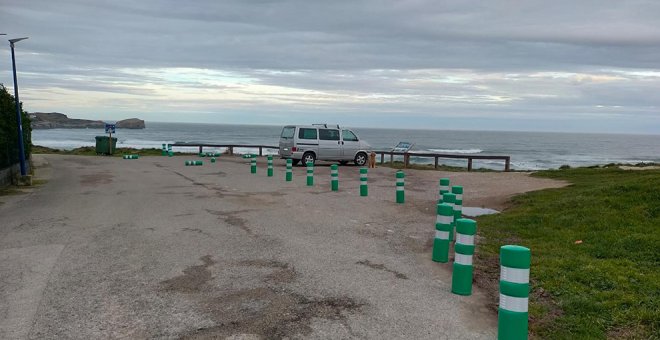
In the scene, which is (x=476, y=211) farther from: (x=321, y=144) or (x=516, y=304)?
(x=321, y=144)

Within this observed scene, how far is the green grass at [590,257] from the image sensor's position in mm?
4934

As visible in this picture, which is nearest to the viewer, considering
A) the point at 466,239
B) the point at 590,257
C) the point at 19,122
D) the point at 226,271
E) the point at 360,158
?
the point at 466,239

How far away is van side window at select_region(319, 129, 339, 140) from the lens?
2569 cm

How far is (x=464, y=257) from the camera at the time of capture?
5.82 metres

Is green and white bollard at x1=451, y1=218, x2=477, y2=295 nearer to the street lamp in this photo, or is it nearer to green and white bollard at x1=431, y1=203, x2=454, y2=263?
green and white bollard at x1=431, y1=203, x2=454, y2=263

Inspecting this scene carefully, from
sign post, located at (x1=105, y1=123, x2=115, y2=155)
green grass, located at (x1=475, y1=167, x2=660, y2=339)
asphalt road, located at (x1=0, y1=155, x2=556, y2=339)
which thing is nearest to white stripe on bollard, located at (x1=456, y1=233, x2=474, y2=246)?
asphalt road, located at (x1=0, y1=155, x2=556, y2=339)

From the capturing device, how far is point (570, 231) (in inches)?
357

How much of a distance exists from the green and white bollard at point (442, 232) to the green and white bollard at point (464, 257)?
3.89 ft

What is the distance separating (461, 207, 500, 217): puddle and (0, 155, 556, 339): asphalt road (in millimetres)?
853

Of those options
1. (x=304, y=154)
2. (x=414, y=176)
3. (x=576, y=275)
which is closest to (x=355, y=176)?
(x=414, y=176)

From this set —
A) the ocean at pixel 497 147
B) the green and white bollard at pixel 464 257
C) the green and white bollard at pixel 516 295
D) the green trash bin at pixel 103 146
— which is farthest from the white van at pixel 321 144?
the ocean at pixel 497 147

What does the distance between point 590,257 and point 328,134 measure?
19.0 metres

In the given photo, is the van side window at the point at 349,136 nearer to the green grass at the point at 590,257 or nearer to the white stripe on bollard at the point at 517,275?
the green grass at the point at 590,257

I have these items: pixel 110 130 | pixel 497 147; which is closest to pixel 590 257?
pixel 110 130
